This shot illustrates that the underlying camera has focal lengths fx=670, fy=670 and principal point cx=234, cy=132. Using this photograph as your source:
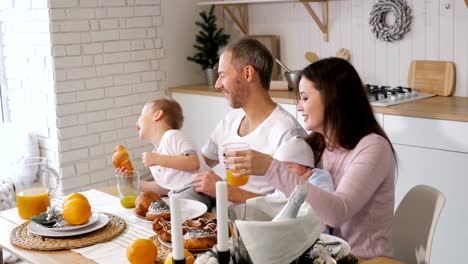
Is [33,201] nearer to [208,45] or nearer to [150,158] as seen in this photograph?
[150,158]

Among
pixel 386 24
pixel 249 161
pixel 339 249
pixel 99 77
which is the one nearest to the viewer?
pixel 339 249

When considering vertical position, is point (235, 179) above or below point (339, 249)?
above

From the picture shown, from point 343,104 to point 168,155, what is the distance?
0.80 m

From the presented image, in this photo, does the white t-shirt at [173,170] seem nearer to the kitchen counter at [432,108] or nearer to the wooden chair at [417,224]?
the wooden chair at [417,224]

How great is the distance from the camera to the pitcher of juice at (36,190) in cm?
212

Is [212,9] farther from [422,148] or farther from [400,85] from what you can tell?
[422,148]

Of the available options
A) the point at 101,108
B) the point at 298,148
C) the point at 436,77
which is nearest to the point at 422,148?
the point at 436,77

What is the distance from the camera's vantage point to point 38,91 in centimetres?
399

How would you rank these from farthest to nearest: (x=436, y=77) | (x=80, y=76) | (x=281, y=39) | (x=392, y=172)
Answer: (x=281, y=39) → (x=80, y=76) → (x=436, y=77) → (x=392, y=172)

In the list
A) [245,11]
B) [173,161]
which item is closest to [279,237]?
[173,161]

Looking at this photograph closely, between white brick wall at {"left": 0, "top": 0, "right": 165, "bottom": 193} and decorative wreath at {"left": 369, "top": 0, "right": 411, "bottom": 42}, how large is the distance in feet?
4.72

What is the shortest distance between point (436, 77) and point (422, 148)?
61cm

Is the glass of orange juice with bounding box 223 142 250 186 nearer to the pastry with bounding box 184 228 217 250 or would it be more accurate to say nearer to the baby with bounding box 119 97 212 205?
the pastry with bounding box 184 228 217 250

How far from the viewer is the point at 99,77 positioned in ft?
13.4
